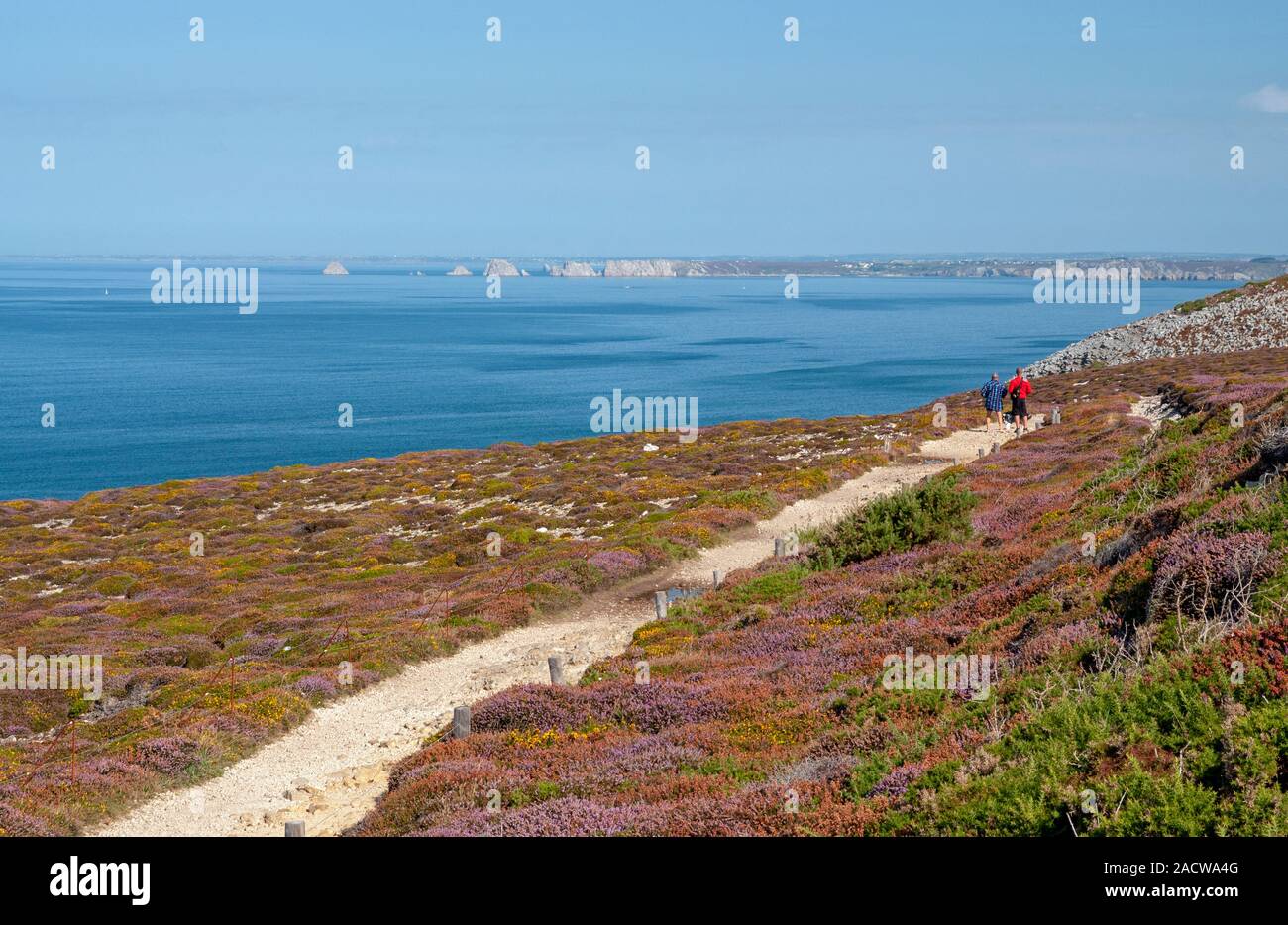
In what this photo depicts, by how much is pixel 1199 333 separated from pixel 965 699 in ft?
276

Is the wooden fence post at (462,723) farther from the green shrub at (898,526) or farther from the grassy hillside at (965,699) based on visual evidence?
the green shrub at (898,526)

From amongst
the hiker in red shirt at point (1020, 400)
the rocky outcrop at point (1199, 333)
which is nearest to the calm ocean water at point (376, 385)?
the rocky outcrop at point (1199, 333)

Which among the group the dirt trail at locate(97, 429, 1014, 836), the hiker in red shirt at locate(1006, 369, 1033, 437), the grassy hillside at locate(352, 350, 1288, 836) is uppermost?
the hiker in red shirt at locate(1006, 369, 1033, 437)

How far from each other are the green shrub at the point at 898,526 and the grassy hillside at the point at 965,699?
93mm

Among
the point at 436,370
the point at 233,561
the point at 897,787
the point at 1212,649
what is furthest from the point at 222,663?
the point at 436,370

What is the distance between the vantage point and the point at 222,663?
23.3 metres

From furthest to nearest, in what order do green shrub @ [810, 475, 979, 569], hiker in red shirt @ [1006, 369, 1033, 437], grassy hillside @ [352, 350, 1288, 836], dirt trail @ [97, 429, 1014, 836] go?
hiker in red shirt @ [1006, 369, 1033, 437]
green shrub @ [810, 475, 979, 569]
dirt trail @ [97, 429, 1014, 836]
grassy hillside @ [352, 350, 1288, 836]

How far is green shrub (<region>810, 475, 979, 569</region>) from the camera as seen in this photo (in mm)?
21234

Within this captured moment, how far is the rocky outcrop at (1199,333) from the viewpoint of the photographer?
3110 inches

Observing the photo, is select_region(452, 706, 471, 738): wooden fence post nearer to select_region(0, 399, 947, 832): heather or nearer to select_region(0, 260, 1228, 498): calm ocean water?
select_region(0, 399, 947, 832): heather

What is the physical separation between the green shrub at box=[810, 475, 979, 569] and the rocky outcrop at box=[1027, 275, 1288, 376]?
64.5m

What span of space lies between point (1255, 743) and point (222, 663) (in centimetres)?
2122

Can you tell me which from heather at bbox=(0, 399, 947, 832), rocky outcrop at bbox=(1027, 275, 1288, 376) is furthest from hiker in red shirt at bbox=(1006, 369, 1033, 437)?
rocky outcrop at bbox=(1027, 275, 1288, 376)

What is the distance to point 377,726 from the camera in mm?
18672
